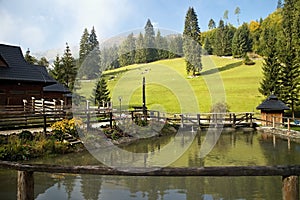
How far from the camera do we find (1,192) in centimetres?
720

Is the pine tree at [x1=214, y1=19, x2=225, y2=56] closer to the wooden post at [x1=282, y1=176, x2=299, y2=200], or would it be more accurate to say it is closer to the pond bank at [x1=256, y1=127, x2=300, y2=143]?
the pond bank at [x1=256, y1=127, x2=300, y2=143]

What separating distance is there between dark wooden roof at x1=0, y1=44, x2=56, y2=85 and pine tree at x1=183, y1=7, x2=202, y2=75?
17.8 meters

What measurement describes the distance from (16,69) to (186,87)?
652 inches

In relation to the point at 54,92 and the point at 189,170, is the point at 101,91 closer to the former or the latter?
the point at 54,92

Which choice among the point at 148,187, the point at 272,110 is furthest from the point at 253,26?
the point at 148,187

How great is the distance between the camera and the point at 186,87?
29.5 meters

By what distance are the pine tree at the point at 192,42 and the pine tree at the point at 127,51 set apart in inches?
581

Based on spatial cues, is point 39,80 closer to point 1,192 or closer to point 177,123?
point 177,123

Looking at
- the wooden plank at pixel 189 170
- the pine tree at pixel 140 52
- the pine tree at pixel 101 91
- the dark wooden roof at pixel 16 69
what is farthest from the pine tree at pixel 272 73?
the wooden plank at pixel 189 170

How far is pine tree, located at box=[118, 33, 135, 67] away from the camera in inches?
634

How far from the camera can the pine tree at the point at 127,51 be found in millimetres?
16097

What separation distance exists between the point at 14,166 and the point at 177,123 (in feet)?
70.4

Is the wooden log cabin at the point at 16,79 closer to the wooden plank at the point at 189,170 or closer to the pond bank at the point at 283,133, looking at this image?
the pond bank at the point at 283,133

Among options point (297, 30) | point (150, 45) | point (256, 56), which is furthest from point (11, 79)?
point (256, 56)
